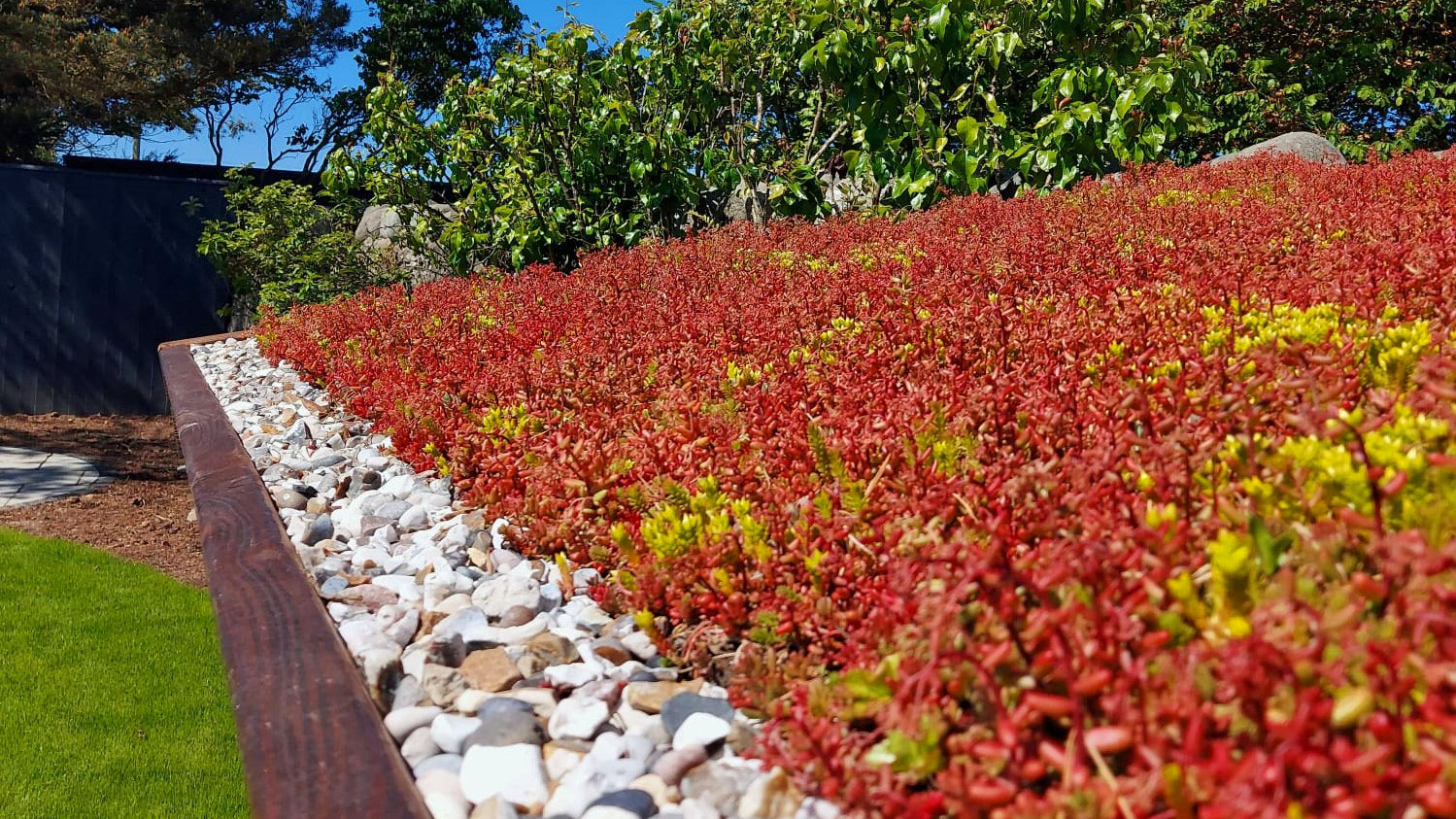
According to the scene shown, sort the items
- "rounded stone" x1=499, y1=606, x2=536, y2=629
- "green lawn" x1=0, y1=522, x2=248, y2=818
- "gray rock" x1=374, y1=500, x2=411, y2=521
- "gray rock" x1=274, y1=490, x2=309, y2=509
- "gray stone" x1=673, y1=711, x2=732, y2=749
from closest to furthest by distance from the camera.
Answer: "gray stone" x1=673, y1=711, x2=732, y2=749 → "rounded stone" x1=499, y1=606, x2=536, y2=629 → "gray rock" x1=374, y1=500, x2=411, y2=521 → "gray rock" x1=274, y1=490, x2=309, y2=509 → "green lawn" x1=0, y1=522, x2=248, y2=818

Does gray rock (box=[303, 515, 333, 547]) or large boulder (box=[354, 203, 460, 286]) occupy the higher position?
large boulder (box=[354, 203, 460, 286])

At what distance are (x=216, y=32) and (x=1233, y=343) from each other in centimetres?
2183

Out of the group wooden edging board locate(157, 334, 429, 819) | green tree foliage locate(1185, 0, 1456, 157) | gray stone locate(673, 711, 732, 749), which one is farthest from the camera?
green tree foliage locate(1185, 0, 1456, 157)

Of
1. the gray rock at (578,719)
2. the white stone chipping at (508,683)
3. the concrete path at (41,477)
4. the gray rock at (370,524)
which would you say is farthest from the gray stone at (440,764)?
the concrete path at (41,477)

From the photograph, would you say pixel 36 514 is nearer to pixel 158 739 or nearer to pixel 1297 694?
pixel 158 739

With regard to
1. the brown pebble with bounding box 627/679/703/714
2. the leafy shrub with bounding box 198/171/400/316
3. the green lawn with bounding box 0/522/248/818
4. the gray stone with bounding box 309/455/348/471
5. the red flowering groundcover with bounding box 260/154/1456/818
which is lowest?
the green lawn with bounding box 0/522/248/818

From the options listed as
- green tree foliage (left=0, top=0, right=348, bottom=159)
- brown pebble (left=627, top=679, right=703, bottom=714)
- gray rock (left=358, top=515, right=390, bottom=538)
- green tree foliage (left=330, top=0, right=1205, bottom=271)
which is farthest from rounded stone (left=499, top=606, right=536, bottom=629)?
green tree foliage (left=0, top=0, right=348, bottom=159)

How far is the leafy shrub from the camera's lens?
10328 mm

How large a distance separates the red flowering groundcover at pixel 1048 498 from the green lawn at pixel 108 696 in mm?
1561

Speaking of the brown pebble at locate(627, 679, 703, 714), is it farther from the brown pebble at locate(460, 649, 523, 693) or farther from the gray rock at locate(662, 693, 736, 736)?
the brown pebble at locate(460, 649, 523, 693)

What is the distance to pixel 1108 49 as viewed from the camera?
287 inches

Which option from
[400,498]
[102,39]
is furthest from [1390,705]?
[102,39]

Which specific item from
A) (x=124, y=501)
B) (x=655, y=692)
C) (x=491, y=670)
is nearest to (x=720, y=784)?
(x=655, y=692)

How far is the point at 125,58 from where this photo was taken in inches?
715
